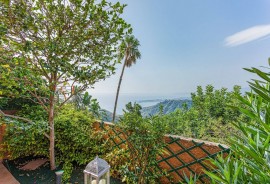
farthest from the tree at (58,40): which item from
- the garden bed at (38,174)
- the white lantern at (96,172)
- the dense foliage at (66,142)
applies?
the white lantern at (96,172)

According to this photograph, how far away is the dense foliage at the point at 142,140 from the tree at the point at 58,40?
5.19 feet

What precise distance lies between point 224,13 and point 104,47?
4936 millimetres

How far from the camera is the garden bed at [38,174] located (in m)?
3.92

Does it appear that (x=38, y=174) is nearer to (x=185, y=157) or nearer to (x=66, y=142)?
(x=66, y=142)

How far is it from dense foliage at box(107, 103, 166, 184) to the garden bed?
1.00 meters

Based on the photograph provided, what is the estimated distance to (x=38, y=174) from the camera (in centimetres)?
424

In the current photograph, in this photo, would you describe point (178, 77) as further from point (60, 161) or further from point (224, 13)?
point (60, 161)

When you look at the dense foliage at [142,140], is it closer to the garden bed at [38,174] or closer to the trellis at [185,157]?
the trellis at [185,157]

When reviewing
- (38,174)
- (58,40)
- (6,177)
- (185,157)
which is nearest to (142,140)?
(185,157)

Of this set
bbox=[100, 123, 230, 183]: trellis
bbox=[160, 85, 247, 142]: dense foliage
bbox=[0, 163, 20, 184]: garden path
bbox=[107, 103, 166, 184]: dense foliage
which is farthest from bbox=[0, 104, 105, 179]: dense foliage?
bbox=[160, 85, 247, 142]: dense foliage

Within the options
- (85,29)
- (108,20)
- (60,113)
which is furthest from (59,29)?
(60,113)

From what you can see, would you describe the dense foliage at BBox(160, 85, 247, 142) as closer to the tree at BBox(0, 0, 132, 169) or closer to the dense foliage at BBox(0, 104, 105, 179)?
the dense foliage at BBox(0, 104, 105, 179)

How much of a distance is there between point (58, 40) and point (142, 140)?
291 centimetres

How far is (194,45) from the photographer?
483 inches
